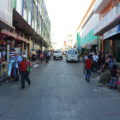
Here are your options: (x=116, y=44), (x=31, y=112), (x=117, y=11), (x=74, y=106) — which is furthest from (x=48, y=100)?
(x=116, y=44)

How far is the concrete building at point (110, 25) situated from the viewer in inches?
854

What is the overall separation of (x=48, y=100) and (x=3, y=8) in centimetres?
1065

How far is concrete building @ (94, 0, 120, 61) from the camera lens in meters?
21.7

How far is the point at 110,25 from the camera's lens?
964 inches

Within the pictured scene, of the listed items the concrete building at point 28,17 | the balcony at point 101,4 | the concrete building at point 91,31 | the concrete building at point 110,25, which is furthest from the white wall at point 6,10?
the concrete building at point 91,31

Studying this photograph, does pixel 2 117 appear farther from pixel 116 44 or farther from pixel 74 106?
pixel 116 44

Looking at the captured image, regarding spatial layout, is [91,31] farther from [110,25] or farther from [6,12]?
[6,12]

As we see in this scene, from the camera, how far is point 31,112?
7.66m

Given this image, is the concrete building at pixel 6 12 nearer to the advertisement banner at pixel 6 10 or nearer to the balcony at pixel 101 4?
the advertisement banner at pixel 6 10

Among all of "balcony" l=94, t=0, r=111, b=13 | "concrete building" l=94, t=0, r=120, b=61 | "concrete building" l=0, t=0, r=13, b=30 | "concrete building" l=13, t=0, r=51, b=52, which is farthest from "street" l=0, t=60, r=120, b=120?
"balcony" l=94, t=0, r=111, b=13

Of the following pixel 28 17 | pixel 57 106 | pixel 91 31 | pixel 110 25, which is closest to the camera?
pixel 57 106

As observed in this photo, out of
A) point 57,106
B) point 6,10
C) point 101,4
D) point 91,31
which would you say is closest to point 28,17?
point 101,4

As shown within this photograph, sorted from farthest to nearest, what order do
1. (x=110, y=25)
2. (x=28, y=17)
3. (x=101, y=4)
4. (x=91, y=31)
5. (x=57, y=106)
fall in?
(x=91, y=31), (x=101, y=4), (x=28, y=17), (x=110, y=25), (x=57, y=106)

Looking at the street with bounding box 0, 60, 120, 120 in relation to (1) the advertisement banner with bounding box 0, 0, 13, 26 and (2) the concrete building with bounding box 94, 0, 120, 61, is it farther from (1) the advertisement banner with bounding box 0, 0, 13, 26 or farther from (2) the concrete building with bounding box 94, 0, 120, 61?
(2) the concrete building with bounding box 94, 0, 120, 61
